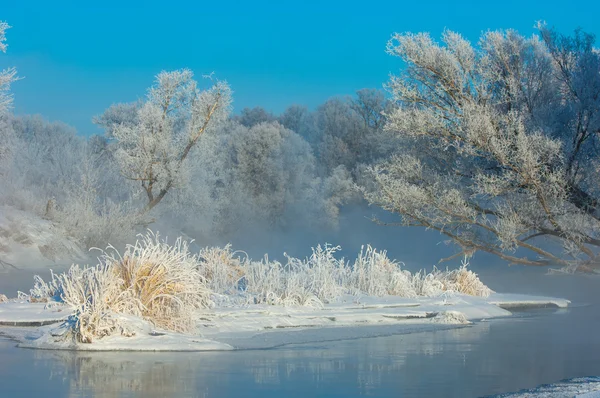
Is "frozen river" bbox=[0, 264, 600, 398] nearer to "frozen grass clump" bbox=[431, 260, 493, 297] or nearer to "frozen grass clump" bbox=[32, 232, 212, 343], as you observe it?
"frozen grass clump" bbox=[32, 232, 212, 343]

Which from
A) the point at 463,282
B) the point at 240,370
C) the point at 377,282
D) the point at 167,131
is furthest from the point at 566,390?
the point at 167,131

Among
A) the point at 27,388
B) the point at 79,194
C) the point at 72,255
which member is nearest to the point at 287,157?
the point at 79,194

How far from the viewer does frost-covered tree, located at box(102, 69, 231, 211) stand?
28062 mm

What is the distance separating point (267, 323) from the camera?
10633 mm

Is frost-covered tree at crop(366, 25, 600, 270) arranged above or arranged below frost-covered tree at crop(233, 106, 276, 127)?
below

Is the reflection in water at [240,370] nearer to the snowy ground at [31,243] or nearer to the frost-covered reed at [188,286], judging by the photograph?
the frost-covered reed at [188,286]

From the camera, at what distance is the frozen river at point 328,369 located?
6398 millimetres

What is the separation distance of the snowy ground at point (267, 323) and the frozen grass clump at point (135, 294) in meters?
0.20

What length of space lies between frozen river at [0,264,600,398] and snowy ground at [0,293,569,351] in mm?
339

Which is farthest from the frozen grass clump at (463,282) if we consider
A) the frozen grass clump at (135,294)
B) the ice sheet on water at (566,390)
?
the ice sheet on water at (566,390)

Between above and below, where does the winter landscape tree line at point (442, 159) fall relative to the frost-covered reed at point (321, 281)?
above

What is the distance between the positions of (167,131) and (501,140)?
15359mm

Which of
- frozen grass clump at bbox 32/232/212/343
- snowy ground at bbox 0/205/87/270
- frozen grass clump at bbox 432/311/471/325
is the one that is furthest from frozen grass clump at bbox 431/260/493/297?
snowy ground at bbox 0/205/87/270

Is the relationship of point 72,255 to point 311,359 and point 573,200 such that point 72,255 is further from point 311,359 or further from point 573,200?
point 311,359
